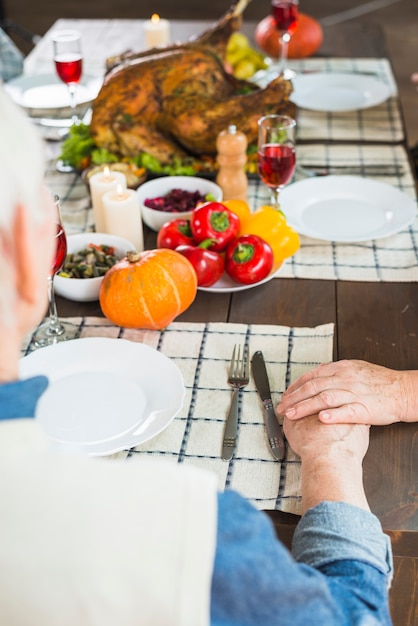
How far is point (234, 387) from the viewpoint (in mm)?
1249

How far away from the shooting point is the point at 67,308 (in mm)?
1487

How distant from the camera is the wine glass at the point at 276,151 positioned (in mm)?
1675

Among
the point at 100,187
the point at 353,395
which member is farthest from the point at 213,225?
the point at 353,395

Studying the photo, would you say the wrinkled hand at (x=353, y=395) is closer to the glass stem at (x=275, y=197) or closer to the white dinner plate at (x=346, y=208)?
the white dinner plate at (x=346, y=208)

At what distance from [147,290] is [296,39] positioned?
1667 mm

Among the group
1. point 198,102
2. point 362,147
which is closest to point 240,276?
point 198,102

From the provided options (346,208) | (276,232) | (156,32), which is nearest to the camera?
(276,232)

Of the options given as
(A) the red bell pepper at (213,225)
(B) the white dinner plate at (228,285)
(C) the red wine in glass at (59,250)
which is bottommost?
(B) the white dinner plate at (228,285)

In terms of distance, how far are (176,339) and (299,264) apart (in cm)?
36

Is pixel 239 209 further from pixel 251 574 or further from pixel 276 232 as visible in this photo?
pixel 251 574

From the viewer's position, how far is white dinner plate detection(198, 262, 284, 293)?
58.2 inches

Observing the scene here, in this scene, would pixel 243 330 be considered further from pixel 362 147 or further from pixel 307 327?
pixel 362 147

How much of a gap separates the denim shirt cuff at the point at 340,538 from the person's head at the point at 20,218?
47cm

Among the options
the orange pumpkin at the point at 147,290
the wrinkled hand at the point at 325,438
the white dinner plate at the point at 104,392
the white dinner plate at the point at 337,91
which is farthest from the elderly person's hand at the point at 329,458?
the white dinner plate at the point at 337,91
